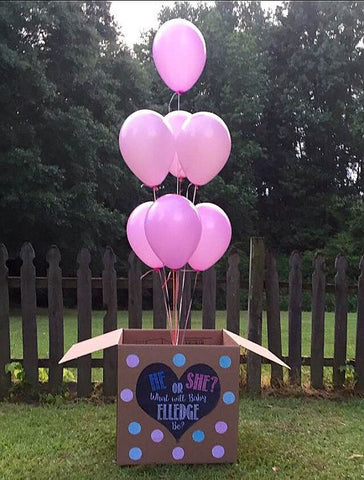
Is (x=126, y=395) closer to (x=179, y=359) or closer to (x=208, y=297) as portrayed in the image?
(x=179, y=359)

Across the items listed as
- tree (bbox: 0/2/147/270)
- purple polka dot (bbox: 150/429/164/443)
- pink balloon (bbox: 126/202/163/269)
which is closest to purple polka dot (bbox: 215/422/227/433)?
purple polka dot (bbox: 150/429/164/443)

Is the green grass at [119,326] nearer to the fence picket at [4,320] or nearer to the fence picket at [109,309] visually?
the fence picket at [109,309]

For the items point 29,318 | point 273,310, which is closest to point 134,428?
point 29,318

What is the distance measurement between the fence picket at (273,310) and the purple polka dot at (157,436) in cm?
183

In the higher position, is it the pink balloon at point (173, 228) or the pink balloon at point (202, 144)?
the pink balloon at point (202, 144)

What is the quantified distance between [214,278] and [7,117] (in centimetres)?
1295

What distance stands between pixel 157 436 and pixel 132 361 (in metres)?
0.46

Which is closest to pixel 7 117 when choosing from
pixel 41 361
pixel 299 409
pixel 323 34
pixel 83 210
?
pixel 83 210

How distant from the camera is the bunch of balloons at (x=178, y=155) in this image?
9.84ft

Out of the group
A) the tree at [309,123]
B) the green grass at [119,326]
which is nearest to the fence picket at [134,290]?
the green grass at [119,326]

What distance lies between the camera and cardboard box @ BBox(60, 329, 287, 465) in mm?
3004

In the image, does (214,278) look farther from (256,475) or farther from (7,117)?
(7,117)

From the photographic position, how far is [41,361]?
4438mm

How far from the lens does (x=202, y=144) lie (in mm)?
3074
